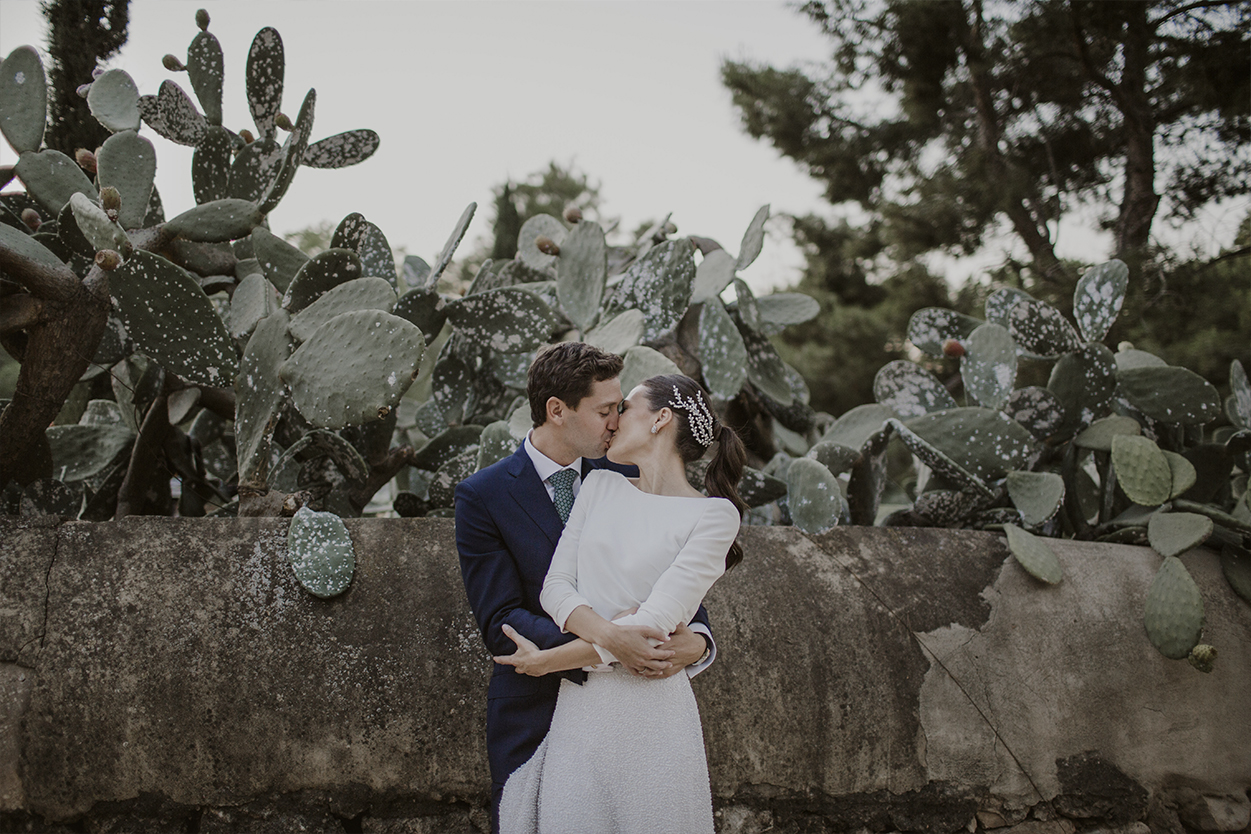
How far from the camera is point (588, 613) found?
1142mm

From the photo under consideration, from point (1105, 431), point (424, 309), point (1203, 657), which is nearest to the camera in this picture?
point (1203, 657)

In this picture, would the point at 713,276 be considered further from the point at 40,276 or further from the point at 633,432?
the point at 40,276

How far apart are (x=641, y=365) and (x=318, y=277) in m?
0.90

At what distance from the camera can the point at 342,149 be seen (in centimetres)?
282

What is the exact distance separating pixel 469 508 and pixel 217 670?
0.81 metres

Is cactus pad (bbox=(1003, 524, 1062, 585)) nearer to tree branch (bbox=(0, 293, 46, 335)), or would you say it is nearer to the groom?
the groom

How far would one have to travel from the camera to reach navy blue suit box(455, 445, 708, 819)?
4.00 feet

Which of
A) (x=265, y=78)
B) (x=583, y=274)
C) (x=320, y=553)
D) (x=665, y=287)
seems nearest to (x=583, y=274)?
(x=583, y=274)

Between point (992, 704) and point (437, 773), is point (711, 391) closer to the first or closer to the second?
point (992, 704)

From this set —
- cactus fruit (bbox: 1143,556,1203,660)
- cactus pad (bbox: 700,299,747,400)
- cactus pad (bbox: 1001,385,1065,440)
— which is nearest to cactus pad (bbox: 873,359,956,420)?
cactus pad (bbox: 1001,385,1065,440)

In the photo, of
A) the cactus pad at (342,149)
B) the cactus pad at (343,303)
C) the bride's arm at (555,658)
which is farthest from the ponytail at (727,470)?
the cactus pad at (342,149)

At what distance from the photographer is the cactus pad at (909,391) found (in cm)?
283

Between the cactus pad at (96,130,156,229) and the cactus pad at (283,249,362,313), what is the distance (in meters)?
0.58

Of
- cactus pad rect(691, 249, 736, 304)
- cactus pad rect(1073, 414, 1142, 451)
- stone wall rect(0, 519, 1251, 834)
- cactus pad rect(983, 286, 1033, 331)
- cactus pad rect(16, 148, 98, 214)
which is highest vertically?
cactus pad rect(16, 148, 98, 214)
